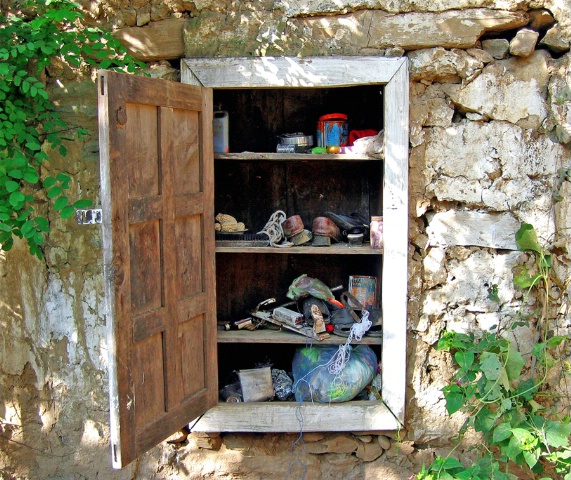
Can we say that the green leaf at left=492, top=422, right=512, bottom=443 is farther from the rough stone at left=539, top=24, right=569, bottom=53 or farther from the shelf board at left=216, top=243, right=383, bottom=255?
the rough stone at left=539, top=24, right=569, bottom=53

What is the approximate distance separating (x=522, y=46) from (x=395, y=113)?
0.67m

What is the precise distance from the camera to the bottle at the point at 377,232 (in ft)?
11.3

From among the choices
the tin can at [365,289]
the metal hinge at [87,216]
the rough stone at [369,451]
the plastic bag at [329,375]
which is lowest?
the rough stone at [369,451]

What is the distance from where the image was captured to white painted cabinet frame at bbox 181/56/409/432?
3273 mm

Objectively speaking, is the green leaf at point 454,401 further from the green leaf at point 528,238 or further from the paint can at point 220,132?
the paint can at point 220,132

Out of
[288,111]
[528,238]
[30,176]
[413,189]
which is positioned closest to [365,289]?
[413,189]

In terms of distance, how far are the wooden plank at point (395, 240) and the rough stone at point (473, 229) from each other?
0.57ft

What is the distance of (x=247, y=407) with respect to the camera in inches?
138

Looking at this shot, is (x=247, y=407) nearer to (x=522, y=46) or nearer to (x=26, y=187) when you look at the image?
(x=26, y=187)

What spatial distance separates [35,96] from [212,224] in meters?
1.01

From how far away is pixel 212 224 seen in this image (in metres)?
3.31

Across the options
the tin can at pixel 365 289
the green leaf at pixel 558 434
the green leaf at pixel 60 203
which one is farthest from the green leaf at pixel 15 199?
the green leaf at pixel 558 434

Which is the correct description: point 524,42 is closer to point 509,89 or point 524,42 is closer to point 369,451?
point 509,89

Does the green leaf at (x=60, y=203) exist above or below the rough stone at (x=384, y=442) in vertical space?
above
